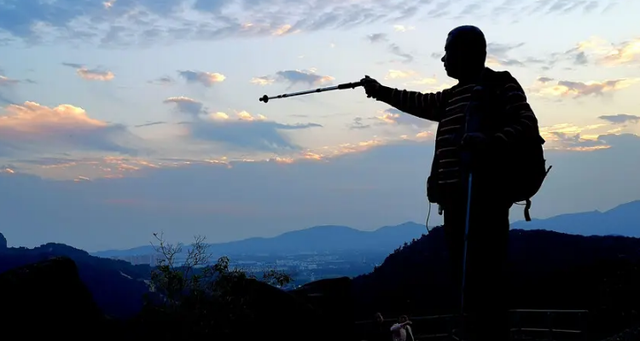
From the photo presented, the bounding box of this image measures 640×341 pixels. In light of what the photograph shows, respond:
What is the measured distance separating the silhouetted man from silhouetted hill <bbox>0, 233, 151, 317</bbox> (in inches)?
2147

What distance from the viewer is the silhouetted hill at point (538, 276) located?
86.3ft

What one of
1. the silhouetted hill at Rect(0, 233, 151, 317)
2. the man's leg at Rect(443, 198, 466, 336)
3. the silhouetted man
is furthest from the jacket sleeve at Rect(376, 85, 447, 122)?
the silhouetted hill at Rect(0, 233, 151, 317)

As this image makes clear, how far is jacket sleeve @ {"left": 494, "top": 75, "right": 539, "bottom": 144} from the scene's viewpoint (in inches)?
179

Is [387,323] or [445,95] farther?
[387,323]

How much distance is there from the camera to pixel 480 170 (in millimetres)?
4629

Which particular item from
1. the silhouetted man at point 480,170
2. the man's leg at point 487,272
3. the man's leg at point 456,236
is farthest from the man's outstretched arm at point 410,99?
the man's leg at point 487,272

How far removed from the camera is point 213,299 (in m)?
13.8

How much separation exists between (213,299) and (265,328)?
4.27 ft

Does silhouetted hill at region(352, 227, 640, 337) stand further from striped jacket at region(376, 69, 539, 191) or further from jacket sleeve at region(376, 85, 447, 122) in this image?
striped jacket at region(376, 69, 539, 191)

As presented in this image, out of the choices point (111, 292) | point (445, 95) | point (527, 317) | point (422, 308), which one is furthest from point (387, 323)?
point (111, 292)

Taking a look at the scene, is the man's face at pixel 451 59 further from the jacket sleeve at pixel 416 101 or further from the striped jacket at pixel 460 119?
the jacket sleeve at pixel 416 101

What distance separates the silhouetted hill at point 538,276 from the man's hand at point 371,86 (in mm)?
14690

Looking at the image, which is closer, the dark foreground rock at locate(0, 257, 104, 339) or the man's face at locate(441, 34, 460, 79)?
the man's face at locate(441, 34, 460, 79)

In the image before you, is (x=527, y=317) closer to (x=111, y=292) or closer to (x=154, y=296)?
(x=154, y=296)
